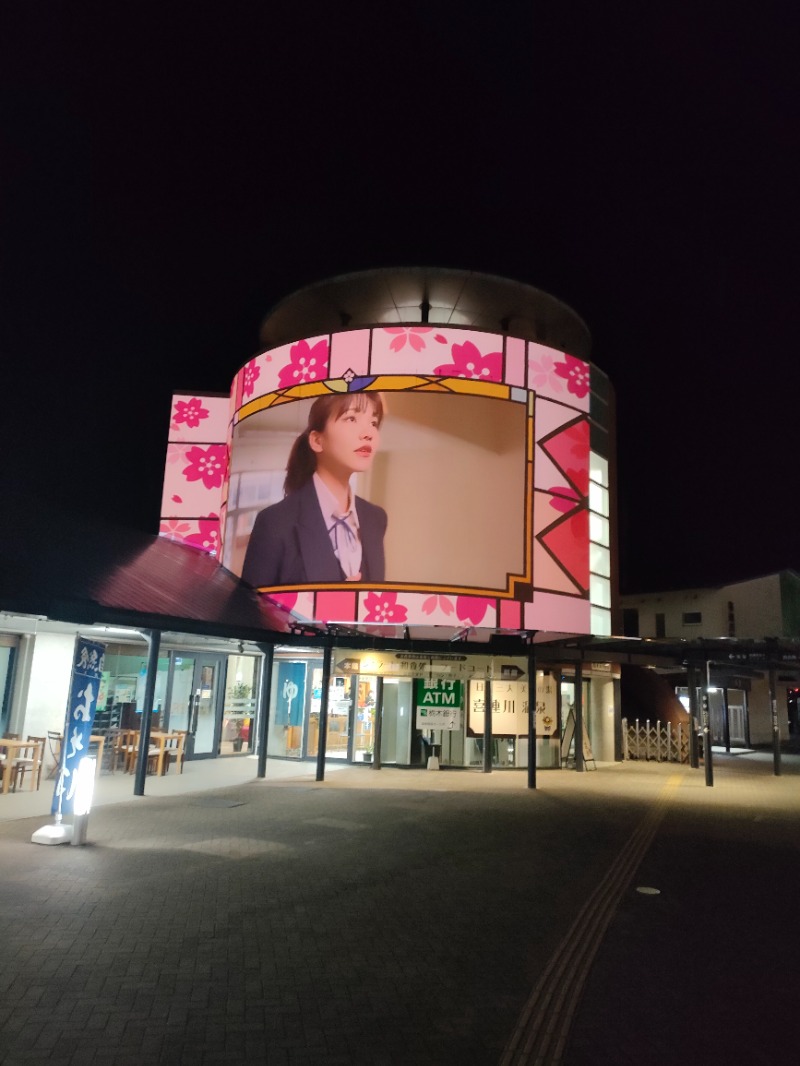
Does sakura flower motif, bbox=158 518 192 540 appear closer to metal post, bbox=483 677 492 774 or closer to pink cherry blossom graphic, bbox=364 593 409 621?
pink cherry blossom graphic, bbox=364 593 409 621

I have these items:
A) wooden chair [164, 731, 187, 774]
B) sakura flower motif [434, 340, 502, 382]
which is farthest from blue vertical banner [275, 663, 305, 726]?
sakura flower motif [434, 340, 502, 382]

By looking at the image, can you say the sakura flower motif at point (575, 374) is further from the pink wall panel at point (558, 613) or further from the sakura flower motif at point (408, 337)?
the pink wall panel at point (558, 613)

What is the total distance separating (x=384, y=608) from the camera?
2134cm

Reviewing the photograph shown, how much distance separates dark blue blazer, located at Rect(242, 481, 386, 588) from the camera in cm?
2172

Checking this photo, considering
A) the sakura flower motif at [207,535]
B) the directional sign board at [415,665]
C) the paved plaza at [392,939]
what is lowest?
the paved plaza at [392,939]

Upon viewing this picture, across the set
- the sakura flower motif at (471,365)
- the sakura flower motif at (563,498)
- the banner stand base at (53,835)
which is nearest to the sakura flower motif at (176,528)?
the sakura flower motif at (471,365)

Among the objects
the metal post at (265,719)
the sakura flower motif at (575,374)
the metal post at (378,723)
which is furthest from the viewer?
the sakura flower motif at (575,374)

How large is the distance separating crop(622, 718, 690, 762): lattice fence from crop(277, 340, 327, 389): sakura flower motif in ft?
51.2

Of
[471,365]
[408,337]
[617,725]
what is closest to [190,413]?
[408,337]

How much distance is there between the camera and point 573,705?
23516 mm

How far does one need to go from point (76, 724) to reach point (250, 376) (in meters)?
16.2

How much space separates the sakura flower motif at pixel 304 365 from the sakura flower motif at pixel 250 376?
3.83ft

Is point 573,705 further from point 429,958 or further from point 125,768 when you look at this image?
point 429,958

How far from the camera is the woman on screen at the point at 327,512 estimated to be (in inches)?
858
